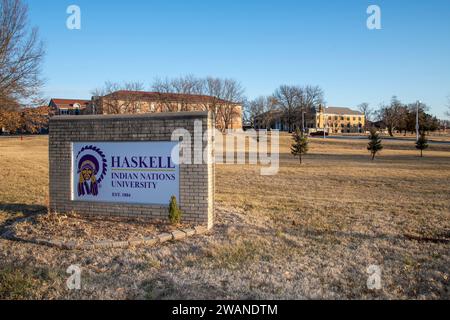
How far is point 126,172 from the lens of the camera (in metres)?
7.06

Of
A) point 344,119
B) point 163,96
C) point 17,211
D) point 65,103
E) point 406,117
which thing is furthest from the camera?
point 344,119

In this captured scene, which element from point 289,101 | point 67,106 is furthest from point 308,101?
point 67,106

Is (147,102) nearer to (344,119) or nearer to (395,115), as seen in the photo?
(395,115)

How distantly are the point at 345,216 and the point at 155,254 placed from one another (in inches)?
185

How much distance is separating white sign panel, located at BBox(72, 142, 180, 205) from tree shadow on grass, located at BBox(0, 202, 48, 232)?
4.12 ft

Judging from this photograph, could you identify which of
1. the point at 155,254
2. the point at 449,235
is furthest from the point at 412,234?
the point at 155,254

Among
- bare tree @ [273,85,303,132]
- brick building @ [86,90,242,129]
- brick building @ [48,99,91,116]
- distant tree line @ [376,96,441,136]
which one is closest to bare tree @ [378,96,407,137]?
distant tree line @ [376,96,441,136]

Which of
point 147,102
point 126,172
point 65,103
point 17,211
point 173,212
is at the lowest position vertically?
point 17,211

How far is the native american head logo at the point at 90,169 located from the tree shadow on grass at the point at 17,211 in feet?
4.19

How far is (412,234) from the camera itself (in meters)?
6.36

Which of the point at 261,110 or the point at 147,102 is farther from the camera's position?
the point at 261,110

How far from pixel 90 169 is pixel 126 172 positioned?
918mm

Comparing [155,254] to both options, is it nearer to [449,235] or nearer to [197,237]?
[197,237]
